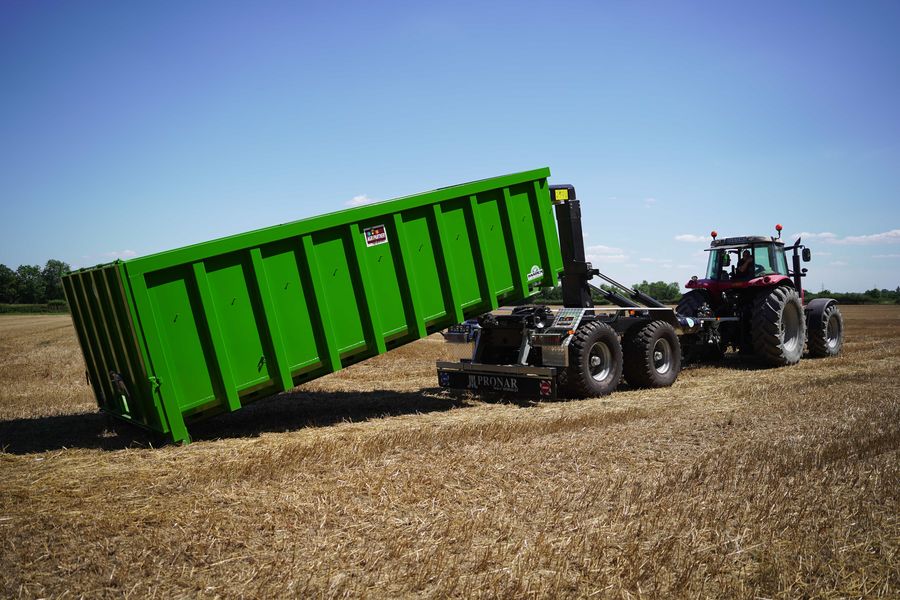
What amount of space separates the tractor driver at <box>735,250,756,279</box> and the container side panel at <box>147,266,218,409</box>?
9.85 metres

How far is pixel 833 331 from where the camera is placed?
1366 centimetres

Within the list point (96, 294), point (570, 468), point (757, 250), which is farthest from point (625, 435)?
point (757, 250)

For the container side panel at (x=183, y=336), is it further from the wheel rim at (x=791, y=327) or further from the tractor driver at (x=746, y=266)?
the wheel rim at (x=791, y=327)

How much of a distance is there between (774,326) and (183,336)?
974 cm

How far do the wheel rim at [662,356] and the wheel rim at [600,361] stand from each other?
45.8 inches

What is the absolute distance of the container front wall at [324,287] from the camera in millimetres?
6473

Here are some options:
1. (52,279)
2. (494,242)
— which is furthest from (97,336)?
(52,279)

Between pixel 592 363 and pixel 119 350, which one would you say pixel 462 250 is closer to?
pixel 592 363

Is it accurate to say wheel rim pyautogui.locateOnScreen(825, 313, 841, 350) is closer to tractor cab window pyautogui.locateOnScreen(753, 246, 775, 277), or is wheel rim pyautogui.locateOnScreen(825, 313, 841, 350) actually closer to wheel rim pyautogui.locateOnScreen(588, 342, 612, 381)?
tractor cab window pyautogui.locateOnScreen(753, 246, 775, 277)

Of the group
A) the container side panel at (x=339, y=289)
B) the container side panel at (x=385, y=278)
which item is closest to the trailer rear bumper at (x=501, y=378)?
the container side panel at (x=385, y=278)

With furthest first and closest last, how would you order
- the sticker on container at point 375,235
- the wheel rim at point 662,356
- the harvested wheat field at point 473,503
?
the wheel rim at point 662,356 → the sticker on container at point 375,235 → the harvested wheat field at point 473,503

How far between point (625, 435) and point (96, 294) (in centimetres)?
571

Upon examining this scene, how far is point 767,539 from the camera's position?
3.84 m

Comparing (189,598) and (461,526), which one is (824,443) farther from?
(189,598)
